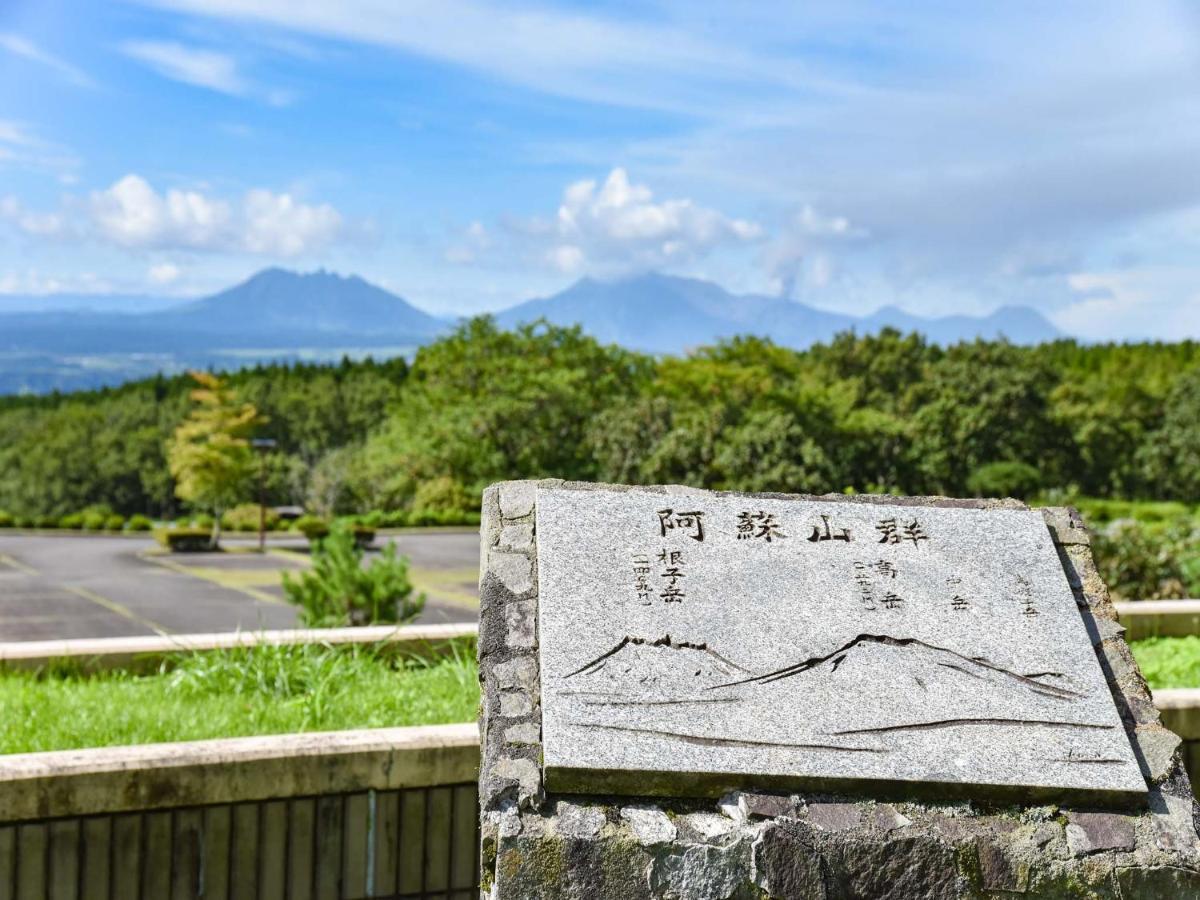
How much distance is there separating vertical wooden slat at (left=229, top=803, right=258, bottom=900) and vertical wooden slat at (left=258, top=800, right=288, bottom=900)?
16 mm

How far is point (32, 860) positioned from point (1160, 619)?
6.52 meters

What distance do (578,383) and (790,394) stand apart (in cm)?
693

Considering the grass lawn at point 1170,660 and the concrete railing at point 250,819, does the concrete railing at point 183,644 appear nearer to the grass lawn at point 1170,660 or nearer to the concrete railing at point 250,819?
the concrete railing at point 250,819

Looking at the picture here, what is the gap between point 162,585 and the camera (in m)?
20.5

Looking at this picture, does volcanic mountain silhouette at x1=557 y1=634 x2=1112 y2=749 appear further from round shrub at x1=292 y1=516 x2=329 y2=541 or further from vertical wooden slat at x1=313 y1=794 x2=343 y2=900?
round shrub at x1=292 y1=516 x2=329 y2=541

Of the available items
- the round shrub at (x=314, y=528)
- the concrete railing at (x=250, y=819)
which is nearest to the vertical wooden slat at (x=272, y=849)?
the concrete railing at (x=250, y=819)

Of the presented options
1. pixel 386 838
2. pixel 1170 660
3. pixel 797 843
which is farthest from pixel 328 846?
pixel 1170 660

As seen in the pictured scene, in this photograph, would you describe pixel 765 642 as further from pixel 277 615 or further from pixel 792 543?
pixel 277 615

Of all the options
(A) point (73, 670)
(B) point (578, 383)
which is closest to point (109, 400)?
(B) point (578, 383)

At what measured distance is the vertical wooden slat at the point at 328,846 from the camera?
3.86 meters

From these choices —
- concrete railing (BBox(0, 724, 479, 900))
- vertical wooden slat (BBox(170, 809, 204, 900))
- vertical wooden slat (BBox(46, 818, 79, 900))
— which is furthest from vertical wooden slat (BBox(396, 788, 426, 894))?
vertical wooden slat (BBox(46, 818, 79, 900))

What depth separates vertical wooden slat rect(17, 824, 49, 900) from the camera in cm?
361

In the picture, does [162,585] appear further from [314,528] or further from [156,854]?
[156,854]

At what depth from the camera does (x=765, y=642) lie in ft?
10.2
